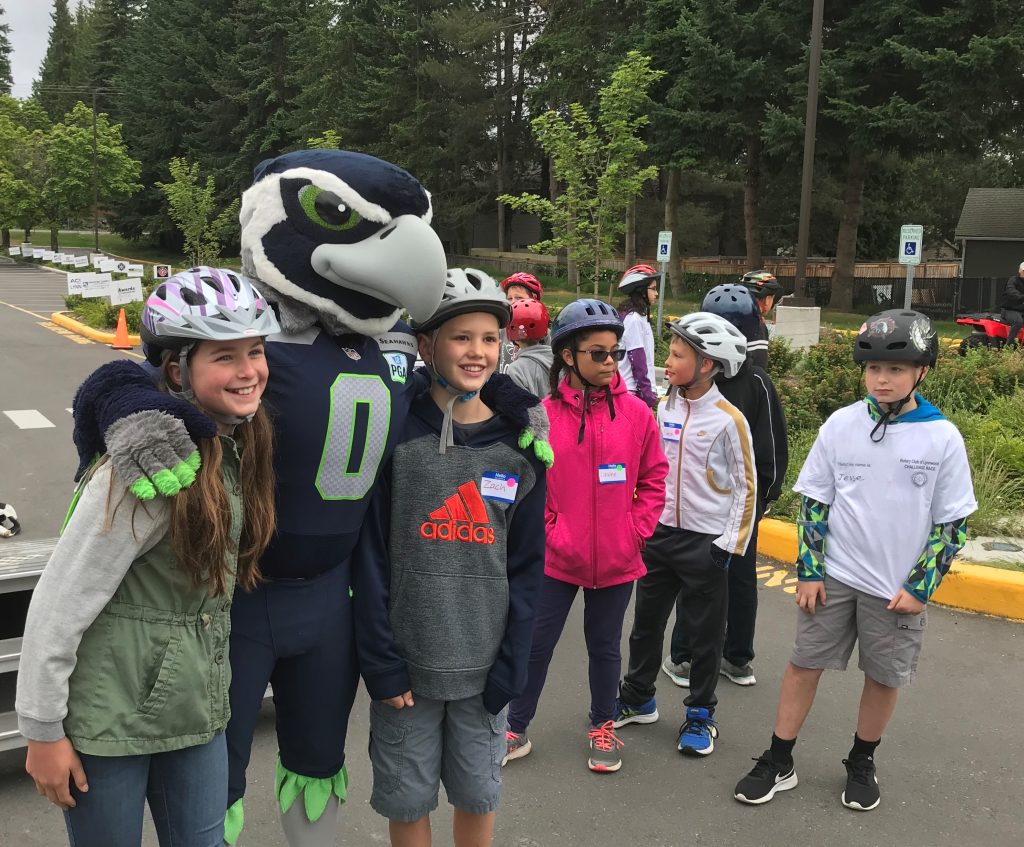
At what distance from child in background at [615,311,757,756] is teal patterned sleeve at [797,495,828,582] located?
33 cm

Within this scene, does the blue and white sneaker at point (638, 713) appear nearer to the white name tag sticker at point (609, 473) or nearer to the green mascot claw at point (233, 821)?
the white name tag sticker at point (609, 473)

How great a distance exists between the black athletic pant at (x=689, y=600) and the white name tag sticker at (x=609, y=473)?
0.51 meters

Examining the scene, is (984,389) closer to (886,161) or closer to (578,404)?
(578,404)

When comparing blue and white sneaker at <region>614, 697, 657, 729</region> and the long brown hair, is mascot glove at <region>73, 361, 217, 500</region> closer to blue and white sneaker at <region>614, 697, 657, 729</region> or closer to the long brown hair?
the long brown hair

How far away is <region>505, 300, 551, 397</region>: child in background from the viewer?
4.66 metres

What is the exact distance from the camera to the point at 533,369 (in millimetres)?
4703

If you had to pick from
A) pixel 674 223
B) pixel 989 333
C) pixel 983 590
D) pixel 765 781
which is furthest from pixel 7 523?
pixel 674 223

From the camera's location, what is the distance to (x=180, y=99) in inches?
2103

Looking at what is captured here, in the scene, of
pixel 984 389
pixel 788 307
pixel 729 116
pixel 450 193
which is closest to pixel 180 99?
pixel 450 193

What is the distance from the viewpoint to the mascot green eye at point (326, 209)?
2.41 metres

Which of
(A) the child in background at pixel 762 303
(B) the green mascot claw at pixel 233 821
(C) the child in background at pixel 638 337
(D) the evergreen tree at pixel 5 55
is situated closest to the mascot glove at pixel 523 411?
(B) the green mascot claw at pixel 233 821

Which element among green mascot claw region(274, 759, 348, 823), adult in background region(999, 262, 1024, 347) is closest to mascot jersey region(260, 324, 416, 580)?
green mascot claw region(274, 759, 348, 823)

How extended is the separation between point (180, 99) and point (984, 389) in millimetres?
53608

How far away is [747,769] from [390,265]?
8.95 ft
